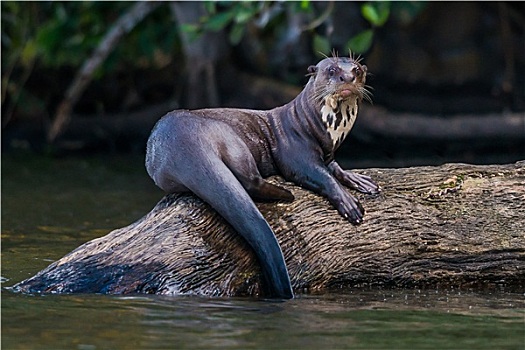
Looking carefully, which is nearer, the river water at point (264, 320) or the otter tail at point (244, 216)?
the river water at point (264, 320)

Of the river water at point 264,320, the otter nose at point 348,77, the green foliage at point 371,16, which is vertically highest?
the green foliage at point 371,16

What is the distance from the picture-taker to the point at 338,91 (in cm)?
482

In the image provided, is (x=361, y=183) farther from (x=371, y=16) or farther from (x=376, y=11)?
(x=376, y=11)

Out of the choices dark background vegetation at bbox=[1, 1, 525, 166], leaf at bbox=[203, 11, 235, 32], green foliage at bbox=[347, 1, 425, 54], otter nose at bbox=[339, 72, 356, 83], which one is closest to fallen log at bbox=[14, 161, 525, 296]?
otter nose at bbox=[339, 72, 356, 83]

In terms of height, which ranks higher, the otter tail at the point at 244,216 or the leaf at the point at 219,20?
the leaf at the point at 219,20

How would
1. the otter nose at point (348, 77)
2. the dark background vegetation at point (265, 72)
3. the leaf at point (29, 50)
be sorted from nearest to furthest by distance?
the otter nose at point (348, 77)
the dark background vegetation at point (265, 72)
the leaf at point (29, 50)

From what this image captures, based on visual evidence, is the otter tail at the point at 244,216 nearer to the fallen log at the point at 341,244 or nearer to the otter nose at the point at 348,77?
the fallen log at the point at 341,244

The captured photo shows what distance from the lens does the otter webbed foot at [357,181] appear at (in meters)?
4.86

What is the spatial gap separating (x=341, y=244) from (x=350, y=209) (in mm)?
153

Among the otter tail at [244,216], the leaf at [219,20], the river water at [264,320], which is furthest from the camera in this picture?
the leaf at [219,20]

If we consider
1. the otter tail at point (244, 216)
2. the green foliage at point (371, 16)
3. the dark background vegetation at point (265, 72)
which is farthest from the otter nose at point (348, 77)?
the dark background vegetation at point (265, 72)

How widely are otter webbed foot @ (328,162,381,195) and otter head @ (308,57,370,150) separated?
149mm

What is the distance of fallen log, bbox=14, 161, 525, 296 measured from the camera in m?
4.47

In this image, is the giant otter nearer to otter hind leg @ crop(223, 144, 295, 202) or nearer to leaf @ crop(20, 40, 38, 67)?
otter hind leg @ crop(223, 144, 295, 202)
